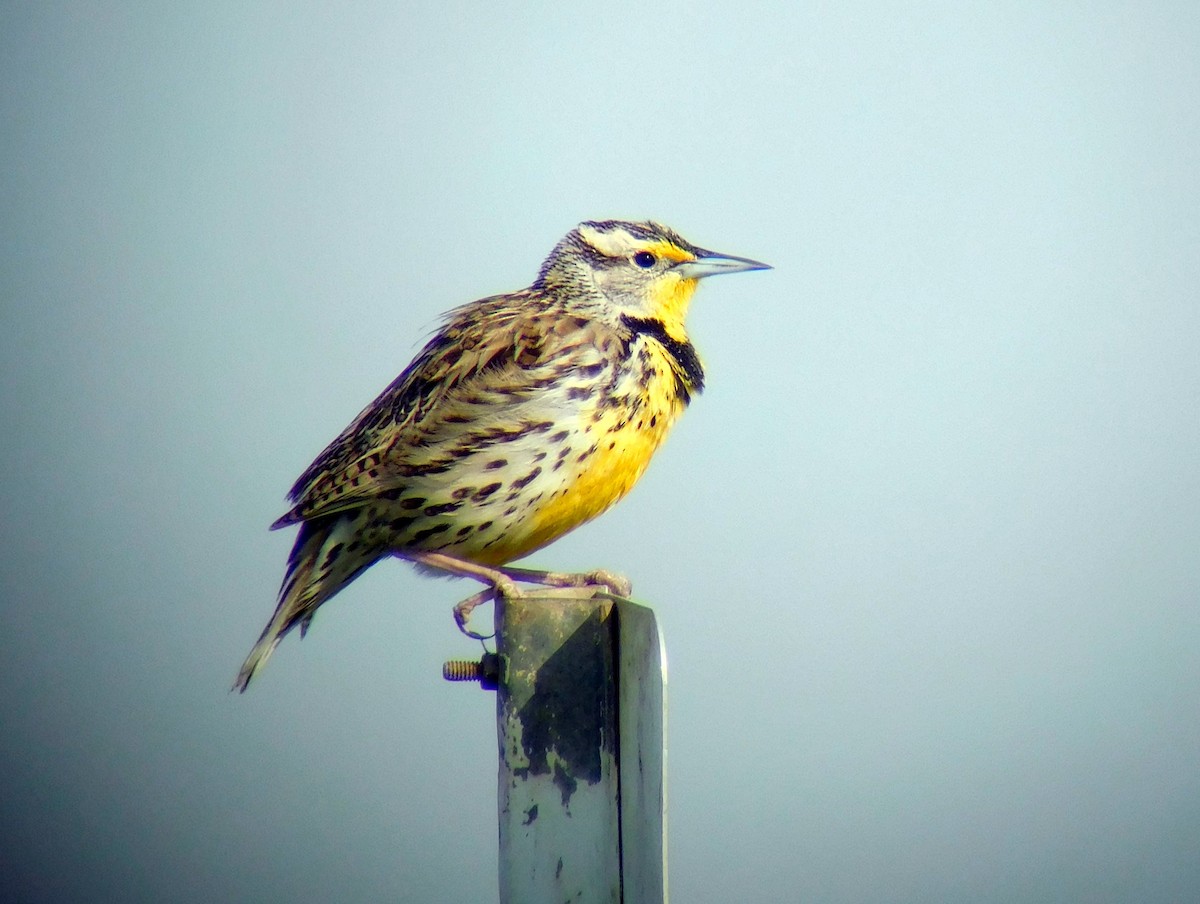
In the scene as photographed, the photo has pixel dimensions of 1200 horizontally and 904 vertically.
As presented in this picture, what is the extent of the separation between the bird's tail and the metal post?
4.60 ft

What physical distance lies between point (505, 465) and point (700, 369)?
2.51 ft

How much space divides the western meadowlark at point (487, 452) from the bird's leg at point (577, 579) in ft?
0.04

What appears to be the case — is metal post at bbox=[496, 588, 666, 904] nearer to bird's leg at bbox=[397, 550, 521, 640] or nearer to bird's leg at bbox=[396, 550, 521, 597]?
bird's leg at bbox=[397, 550, 521, 640]

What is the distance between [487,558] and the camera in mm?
4035

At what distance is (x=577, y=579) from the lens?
349 centimetres

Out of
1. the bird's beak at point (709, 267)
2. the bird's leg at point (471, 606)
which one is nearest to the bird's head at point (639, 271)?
the bird's beak at point (709, 267)

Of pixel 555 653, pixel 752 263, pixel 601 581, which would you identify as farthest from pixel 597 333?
pixel 555 653

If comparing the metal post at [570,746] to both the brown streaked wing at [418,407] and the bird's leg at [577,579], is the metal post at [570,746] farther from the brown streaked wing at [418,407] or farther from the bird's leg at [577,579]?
the brown streaked wing at [418,407]

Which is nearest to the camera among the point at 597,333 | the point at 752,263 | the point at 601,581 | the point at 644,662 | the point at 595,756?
the point at 644,662

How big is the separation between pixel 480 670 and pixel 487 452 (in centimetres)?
122

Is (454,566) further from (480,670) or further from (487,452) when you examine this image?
(480,670)

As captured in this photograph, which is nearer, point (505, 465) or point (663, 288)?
point (505, 465)

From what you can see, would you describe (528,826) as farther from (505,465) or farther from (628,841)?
(505,465)

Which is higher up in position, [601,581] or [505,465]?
[505,465]
